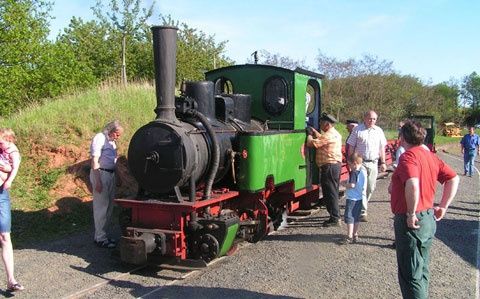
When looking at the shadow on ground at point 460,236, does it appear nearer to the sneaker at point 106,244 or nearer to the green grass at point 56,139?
the sneaker at point 106,244

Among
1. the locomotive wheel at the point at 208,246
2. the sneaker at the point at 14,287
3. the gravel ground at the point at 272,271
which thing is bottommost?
the gravel ground at the point at 272,271

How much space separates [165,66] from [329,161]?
3407mm

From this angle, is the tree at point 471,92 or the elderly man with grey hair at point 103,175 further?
the tree at point 471,92

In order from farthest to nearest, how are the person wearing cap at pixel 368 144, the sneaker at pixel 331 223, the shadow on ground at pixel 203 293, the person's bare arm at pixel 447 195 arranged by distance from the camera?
the sneaker at pixel 331 223 → the person wearing cap at pixel 368 144 → the shadow on ground at pixel 203 293 → the person's bare arm at pixel 447 195

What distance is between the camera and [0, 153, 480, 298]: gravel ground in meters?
4.99

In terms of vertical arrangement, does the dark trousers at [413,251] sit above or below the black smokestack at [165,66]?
below

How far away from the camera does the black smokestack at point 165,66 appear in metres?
5.52

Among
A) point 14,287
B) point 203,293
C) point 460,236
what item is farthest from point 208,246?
point 460,236

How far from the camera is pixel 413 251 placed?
12.5 feet

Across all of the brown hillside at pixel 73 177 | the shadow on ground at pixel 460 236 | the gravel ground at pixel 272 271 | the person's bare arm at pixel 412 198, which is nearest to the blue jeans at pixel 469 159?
the shadow on ground at pixel 460 236

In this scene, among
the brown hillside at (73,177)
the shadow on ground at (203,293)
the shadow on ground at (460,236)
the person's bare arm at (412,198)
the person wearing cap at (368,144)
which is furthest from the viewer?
the brown hillside at (73,177)

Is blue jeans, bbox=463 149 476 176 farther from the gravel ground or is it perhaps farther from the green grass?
the green grass

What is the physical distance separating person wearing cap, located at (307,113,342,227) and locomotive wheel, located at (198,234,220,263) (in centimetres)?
285

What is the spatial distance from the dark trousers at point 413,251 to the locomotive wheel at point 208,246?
228 centimetres
